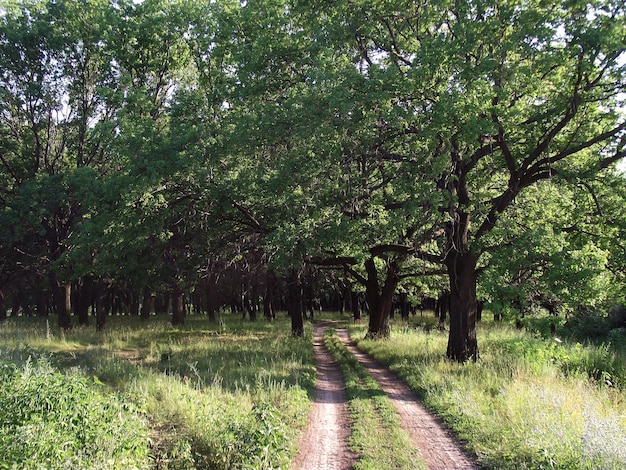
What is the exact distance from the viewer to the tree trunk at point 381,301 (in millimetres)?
21875

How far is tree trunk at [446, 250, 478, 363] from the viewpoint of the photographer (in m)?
14.1

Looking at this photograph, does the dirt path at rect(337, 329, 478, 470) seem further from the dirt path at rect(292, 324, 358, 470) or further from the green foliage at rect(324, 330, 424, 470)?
the dirt path at rect(292, 324, 358, 470)

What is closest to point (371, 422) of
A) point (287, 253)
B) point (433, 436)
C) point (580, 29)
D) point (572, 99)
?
point (433, 436)

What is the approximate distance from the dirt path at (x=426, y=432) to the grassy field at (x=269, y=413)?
24 centimetres

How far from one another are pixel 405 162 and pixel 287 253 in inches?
167

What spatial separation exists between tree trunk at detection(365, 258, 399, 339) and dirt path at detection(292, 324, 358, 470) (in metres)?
10.2

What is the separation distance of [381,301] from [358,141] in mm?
11472

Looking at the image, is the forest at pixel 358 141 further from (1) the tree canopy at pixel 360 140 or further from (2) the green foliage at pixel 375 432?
(2) the green foliage at pixel 375 432

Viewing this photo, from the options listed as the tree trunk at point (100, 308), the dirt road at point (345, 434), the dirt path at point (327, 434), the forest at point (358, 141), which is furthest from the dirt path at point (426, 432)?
the tree trunk at point (100, 308)

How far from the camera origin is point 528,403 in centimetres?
816

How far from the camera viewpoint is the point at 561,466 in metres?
5.79

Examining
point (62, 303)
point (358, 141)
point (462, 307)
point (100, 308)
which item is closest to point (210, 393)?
point (358, 141)

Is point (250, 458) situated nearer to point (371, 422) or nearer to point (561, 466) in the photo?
point (371, 422)

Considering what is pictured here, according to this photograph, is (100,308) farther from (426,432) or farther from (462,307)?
(426,432)
